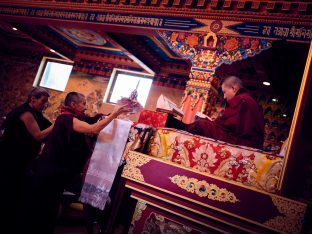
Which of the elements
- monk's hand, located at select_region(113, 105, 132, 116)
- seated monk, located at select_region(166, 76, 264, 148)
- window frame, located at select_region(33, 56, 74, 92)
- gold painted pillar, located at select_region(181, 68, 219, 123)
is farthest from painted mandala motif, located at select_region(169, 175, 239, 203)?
window frame, located at select_region(33, 56, 74, 92)

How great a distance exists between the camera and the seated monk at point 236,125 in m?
2.85

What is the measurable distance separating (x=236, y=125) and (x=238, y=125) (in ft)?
0.10

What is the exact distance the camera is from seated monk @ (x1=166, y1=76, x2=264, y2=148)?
9.34 feet

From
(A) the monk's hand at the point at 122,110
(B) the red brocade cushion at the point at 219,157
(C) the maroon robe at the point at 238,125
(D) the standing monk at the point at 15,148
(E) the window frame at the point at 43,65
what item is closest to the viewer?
(B) the red brocade cushion at the point at 219,157

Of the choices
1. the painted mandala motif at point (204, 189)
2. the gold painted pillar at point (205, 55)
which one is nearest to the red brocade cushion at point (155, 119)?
the painted mandala motif at point (204, 189)

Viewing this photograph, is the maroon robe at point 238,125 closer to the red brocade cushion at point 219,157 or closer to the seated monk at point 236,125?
the seated monk at point 236,125

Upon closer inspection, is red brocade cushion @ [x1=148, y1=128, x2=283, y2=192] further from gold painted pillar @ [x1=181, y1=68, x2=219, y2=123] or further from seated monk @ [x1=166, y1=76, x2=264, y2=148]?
gold painted pillar @ [x1=181, y1=68, x2=219, y2=123]

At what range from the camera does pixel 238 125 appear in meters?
3.02

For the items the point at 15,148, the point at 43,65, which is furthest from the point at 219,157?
the point at 43,65

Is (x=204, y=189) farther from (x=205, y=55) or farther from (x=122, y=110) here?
(x=205, y=55)

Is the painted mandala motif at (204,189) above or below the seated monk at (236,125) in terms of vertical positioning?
below

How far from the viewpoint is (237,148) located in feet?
7.60

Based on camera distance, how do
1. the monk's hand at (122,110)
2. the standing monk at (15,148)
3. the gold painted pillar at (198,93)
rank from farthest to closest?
the gold painted pillar at (198,93) < the standing monk at (15,148) < the monk's hand at (122,110)

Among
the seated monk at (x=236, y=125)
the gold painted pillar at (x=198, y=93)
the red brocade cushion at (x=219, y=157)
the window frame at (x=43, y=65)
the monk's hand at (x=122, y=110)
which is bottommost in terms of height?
the red brocade cushion at (x=219, y=157)
